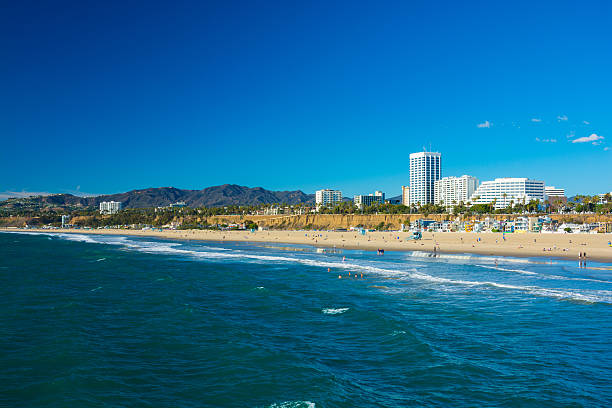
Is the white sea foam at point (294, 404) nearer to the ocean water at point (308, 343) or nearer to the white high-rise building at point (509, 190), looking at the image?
the ocean water at point (308, 343)

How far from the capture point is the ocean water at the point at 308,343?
12.9 meters

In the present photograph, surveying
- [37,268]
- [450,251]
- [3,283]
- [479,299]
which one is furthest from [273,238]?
[479,299]

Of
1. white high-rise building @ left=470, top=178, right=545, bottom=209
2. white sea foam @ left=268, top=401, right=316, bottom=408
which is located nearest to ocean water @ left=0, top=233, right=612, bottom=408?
white sea foam @ left=268, top=401, right=316, bottom=408

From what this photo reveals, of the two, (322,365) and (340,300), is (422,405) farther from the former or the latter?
(340,300)

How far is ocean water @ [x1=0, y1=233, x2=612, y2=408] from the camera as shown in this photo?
42.3 feet

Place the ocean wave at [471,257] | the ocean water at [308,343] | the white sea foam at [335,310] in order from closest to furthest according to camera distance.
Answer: the ocean water at [308,343], the white sea foam at [335,310], the ocean wave at [471,257]

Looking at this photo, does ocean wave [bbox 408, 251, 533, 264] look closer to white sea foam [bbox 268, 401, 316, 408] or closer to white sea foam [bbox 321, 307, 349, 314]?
white sea foam [bbox 321, 307, 349, 314]

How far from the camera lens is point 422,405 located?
12086 millimetres

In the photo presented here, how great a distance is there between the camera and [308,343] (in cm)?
1786

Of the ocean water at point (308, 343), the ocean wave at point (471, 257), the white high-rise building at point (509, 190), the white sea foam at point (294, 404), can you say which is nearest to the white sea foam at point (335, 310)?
the ocean water at point (308, 343)

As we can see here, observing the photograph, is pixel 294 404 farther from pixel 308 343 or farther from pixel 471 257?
pixel 471 257

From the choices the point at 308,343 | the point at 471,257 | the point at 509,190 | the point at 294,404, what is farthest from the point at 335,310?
the point at 509,190

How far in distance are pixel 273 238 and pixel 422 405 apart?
97.1 metres

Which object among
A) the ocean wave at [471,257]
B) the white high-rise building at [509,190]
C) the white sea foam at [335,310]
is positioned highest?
the white high-rise building at [509,190]
